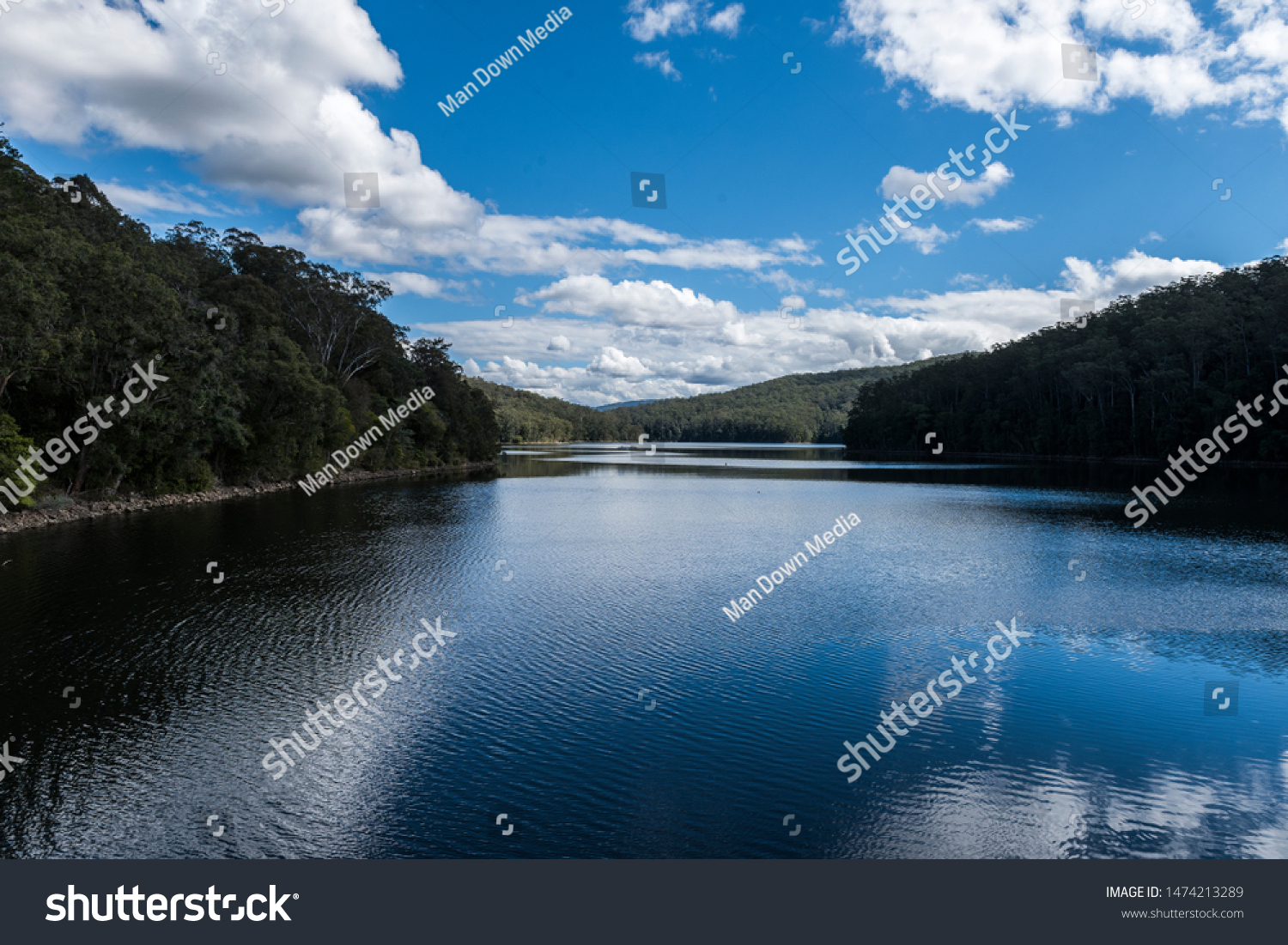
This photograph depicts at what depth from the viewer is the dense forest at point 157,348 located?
26062 millimetres

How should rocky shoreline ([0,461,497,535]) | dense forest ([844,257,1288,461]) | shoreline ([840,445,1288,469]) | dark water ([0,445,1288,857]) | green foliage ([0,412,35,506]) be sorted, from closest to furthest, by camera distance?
dark water ([0,445,1288,857]) → green foliage ([0,412,35,506]) → rocky shoreline ([0,461,497,535]) → shoreline ([840,445,1288,469]) → dense forest ([844,257,1288,461])

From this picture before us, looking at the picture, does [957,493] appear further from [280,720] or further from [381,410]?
A: [381,410]

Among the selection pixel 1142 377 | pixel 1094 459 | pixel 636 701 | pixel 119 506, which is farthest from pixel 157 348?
pixel 1094 459

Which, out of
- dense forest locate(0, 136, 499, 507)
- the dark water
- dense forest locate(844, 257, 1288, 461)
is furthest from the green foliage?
dense forest locate(844, 257, 1288, 461)

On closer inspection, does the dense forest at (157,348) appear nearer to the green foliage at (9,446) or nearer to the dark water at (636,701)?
the green foliage at (9,446)

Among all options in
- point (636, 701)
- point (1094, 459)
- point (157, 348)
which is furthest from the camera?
point (1094, 459)

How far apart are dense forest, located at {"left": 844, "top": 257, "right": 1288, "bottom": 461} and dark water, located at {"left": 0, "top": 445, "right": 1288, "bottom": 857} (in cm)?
6211

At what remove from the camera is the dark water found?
723 cm

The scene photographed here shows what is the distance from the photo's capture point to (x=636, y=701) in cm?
1072

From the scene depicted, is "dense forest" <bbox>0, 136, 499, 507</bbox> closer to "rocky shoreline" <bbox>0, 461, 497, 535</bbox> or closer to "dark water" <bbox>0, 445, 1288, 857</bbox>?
"rocky shoreline" <bbox>0, 461, 497, 535</bbox>

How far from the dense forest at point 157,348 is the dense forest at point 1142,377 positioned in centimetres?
7865

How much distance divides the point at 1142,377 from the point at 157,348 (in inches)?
3543

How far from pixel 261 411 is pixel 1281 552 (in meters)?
50.1

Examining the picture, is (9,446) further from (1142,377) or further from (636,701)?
(1142,377)
